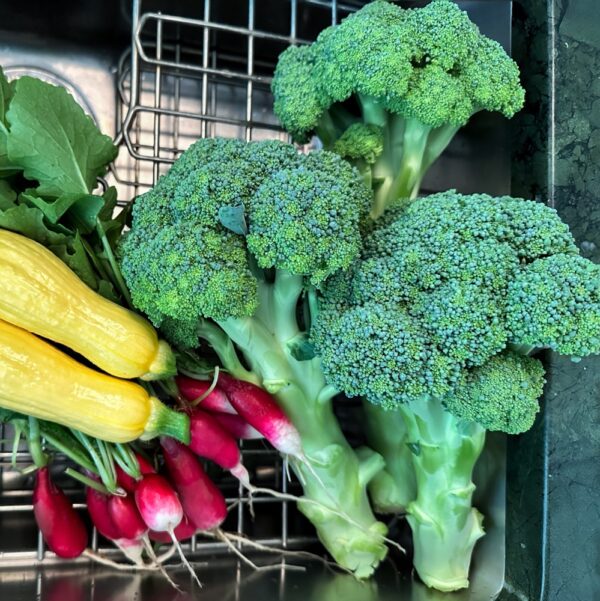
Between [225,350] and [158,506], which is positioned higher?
[225,350]

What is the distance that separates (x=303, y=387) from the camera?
83 cm

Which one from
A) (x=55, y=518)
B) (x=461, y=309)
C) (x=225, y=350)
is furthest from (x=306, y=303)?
(x=55, y=518)

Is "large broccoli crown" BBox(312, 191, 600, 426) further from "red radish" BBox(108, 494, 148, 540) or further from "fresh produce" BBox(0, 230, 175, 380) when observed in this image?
"red radish" BBox(108, 494, 148, 540)

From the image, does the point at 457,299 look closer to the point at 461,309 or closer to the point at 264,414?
the point at 461,309

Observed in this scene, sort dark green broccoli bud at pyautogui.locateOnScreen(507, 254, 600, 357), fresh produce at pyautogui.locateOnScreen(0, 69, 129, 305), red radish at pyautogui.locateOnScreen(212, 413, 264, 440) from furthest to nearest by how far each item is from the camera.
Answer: red radish at pyautogui.locateOnScreen(212, 413, 264, 440)
fresh produce at pyautogui.locateOnScreen(0, 69, 129, 305)
dark green broccoli bud at pyautogui.locateOnScreen(507, 254, 600, 357)

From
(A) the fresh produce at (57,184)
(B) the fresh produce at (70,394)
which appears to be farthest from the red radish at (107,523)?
(A) the fresh produce at (57,184)

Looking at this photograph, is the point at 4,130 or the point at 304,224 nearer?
the point at 304,224

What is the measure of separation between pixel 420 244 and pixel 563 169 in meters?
0.27

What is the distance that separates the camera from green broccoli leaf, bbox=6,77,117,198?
0.77 metres

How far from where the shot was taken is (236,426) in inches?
34.7

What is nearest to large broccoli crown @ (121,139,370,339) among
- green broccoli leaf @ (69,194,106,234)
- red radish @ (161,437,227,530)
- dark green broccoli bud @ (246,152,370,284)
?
dark green broccoli bud @ (246,152,370,284)

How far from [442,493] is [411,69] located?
1.77 feet

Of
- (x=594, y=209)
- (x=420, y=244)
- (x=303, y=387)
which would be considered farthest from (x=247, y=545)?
(x=594, y=209)

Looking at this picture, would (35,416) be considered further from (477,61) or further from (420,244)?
(477,61)
